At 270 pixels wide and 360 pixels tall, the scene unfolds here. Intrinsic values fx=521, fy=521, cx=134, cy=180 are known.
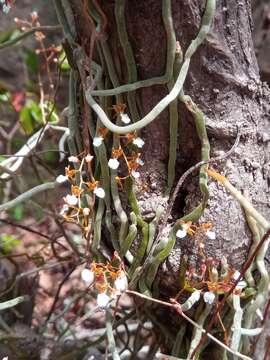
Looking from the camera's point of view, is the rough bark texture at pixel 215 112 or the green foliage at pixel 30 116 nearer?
the rough bark texture at pixel 215 112

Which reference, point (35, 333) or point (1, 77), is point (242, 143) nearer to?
point (35, 333)

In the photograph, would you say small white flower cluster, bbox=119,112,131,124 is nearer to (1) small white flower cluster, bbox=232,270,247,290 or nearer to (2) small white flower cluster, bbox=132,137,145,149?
(2) small white flower cluster, bbox=132,137,145,149

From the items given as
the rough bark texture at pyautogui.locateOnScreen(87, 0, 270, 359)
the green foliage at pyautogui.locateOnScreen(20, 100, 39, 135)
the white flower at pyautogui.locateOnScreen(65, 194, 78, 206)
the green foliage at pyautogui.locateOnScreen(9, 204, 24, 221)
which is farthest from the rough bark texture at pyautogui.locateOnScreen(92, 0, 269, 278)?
the green foliage at pyautogui.locateOnScreen(9, 204, 24, 221)

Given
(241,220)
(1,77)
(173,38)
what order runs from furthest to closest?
(1,77), (241,220), (173,38)

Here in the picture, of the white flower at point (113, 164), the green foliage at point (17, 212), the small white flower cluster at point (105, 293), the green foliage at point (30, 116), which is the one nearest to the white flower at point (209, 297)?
the small white flower cluster at point (105, 293)

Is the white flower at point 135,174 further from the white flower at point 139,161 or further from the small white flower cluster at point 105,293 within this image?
the small white flower cluster at point 105,293

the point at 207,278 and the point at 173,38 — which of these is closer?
the point at 173,38

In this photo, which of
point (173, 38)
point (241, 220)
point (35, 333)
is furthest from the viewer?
point (35, 333)

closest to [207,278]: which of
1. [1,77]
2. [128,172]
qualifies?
[128,172]

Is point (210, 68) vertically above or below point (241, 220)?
above
